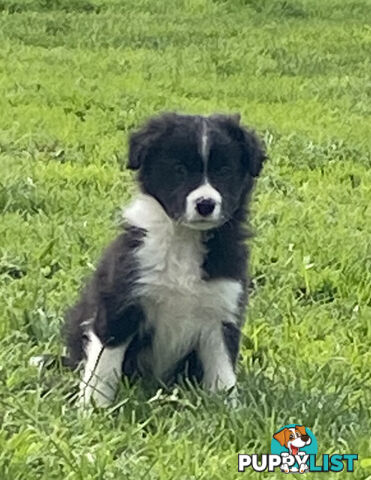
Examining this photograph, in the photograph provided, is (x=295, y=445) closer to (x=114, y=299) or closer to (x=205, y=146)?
(x=114, y=299)

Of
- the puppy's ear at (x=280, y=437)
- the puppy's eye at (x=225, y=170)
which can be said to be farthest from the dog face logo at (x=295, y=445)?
the puppy's eye at (x=225, y=170)

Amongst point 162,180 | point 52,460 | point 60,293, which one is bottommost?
point 60,293

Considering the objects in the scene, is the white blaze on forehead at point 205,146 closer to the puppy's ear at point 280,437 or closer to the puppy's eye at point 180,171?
the puppy's eye at point 180,171

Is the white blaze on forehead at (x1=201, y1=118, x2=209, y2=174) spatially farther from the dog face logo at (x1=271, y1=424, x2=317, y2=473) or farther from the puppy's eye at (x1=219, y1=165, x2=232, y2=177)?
the dog face logo at (x1=271, y1=424, x2=317, y2=473)

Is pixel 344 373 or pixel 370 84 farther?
pixel 370 84

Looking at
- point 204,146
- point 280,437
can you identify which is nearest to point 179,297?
point 204,146

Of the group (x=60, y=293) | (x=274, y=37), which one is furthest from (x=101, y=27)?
(x=60, y=293)

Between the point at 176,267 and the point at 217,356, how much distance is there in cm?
39

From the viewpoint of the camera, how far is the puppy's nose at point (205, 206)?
487 centimetres

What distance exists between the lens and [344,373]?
5.32 metres

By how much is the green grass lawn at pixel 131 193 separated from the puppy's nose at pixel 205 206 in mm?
704

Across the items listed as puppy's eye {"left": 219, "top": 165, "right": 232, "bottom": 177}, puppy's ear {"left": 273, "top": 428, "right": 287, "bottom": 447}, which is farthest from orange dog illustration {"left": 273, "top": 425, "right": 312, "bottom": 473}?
A: puppy's eye {"left": 219, "top": 165, "right": 232, "bottom": 177}

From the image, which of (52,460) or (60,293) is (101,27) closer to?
(60,293)

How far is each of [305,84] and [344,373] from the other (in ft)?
32.0
